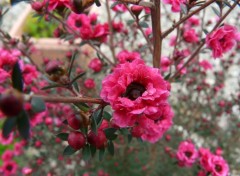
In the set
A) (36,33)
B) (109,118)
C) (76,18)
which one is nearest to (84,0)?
(109,118)

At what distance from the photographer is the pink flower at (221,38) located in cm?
98

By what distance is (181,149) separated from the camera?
4.52 feet

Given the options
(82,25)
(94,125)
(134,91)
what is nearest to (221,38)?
(134,91)

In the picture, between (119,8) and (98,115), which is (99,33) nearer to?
(119,8)

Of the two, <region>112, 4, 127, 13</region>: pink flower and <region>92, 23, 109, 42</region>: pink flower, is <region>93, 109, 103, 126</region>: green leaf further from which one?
<region>112, 4, 127, 13</region>: pink flower

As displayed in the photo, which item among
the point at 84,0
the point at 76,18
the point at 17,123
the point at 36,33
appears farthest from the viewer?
the point at 36,33

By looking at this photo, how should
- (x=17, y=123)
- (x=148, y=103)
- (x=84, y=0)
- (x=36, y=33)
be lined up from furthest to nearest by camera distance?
(x=36, y=33) < (x=84, y=0) < (x=148, y=103) < (x=17, y=123)

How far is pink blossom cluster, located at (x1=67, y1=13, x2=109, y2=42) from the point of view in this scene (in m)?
1.39

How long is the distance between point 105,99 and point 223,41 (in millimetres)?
521

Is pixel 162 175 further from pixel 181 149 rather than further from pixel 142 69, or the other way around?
pixel 142 69

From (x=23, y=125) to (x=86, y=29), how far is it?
897 millimetres

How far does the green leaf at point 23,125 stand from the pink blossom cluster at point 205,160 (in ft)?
2.69

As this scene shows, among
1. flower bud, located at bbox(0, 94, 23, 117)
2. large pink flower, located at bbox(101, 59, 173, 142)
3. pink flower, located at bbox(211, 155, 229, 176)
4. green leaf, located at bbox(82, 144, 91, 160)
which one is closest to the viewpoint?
flower bud, located at bbox(0, 94, 23, 117)

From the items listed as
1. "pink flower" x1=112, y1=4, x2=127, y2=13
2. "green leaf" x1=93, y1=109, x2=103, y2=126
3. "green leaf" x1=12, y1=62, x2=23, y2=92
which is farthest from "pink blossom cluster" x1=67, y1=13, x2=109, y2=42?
"green leaf" x1=12, y1=62, x2=23, y2=92
